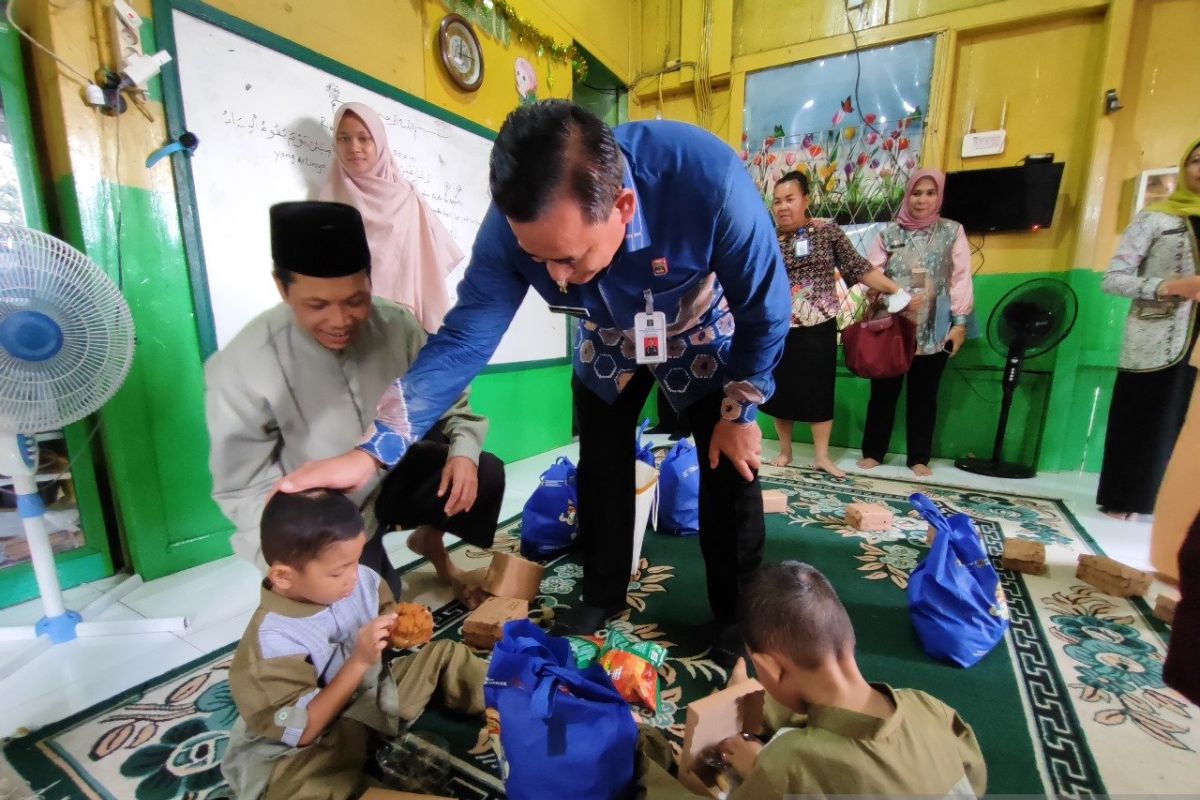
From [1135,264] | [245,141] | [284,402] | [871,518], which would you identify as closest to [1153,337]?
[1135,264]

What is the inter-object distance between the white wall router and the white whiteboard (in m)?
3.14

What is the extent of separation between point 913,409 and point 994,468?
20.7 inches

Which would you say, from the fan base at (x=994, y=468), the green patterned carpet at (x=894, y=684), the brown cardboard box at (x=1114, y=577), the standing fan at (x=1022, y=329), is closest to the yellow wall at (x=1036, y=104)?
the standing fan at (x=1022, y=329)

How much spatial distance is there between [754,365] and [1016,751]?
0.86 m

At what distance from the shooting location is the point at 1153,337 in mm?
2000

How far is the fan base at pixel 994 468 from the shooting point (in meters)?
2.82

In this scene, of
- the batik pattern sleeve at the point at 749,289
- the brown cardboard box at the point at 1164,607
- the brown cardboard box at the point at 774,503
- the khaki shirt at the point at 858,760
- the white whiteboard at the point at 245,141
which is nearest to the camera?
the khaki shirt at the point at 858,760

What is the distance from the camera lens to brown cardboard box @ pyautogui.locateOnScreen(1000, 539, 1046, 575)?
167 cm

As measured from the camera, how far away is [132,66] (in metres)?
1.42

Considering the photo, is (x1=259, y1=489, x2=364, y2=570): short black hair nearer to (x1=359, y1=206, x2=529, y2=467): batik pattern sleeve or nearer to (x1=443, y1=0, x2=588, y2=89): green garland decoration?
(x1=359, y1=206, x2=529, y2=467): batik pattern sleeve

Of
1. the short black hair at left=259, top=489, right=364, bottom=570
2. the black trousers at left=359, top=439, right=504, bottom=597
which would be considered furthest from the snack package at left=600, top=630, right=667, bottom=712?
the short black hair at left=259, top=489, right=364, bottom=570

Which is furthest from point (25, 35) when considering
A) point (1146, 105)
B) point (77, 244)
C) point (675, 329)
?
point (1146, 105)

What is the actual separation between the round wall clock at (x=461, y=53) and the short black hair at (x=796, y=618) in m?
2.62

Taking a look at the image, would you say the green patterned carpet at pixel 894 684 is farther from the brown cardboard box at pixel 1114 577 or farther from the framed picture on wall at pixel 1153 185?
the framed picture on wall at pixel 1153 185
